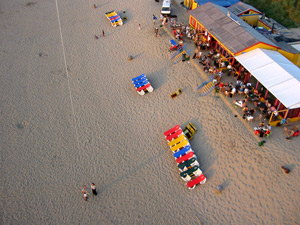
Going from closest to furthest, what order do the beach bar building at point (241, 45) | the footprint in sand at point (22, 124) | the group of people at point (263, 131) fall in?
1. the group of people at point (263, 131)
2. the beach bar building at point (241, 45)
3. the footprint in sand at point (22, 124)

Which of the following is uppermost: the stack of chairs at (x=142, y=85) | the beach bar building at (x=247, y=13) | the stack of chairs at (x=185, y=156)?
the beach bar building at (x=247, y=13)

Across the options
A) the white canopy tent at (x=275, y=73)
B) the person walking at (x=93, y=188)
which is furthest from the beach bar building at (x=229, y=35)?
the person walking at (x=93, y=188)

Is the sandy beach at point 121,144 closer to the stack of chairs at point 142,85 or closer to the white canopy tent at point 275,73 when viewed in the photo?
the stack of chairs at point 142,85

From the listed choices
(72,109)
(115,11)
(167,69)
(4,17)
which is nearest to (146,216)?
(72,109)

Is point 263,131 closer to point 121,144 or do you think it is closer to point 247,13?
point 121,144

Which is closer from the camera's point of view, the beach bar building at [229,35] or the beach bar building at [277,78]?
the beach bar building at [277,78]

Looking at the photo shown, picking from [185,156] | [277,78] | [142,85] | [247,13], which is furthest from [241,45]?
[185,156]

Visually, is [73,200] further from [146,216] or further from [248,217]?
[248,217]
